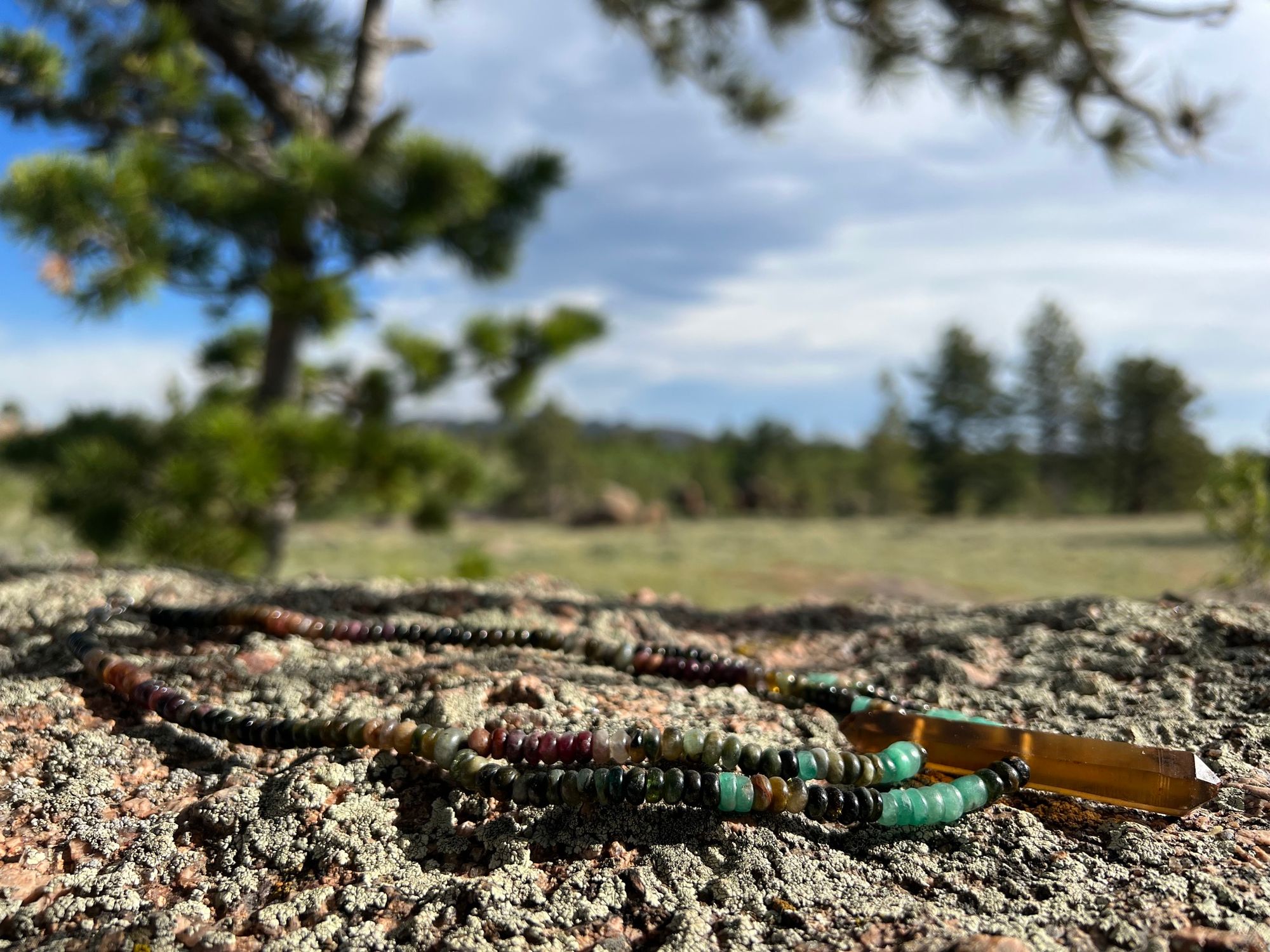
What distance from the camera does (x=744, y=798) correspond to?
970mm

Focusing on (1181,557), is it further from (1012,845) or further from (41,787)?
(41,787)

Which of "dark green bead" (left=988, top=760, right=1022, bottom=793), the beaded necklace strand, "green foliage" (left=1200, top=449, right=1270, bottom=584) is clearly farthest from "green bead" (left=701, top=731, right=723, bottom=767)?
"green foliage" (left=1200, top=449, right=1270, bottom=584)

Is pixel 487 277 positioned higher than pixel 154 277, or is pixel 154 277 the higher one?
pixel 487 277

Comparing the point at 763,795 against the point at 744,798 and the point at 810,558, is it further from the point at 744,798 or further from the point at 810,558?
the point at 810,558

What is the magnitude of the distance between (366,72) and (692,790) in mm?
4367

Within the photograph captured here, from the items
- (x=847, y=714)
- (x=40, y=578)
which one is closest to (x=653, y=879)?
(x=847, y=714)

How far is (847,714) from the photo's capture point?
4.16ft

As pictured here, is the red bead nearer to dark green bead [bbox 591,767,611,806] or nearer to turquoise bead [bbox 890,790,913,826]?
dark green bead [bbox 591,767,611,806]

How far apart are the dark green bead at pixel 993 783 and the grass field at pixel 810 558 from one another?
1.41 meters

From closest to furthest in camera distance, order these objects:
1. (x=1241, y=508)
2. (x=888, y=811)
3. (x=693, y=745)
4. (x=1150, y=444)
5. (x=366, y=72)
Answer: (x=888, y=811)
(x=693, y=745)
(x=1241, y=508)
(x=366, y=72)
(x=1150, y=444)

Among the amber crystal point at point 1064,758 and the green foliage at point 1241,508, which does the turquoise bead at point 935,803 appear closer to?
the amber crystal point at point 1064,758

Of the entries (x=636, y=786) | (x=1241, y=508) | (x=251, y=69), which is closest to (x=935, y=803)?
(x=636, y=786)

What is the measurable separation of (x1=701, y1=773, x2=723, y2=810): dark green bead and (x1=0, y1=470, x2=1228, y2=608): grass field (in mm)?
1368

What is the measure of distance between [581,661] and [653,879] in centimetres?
64
